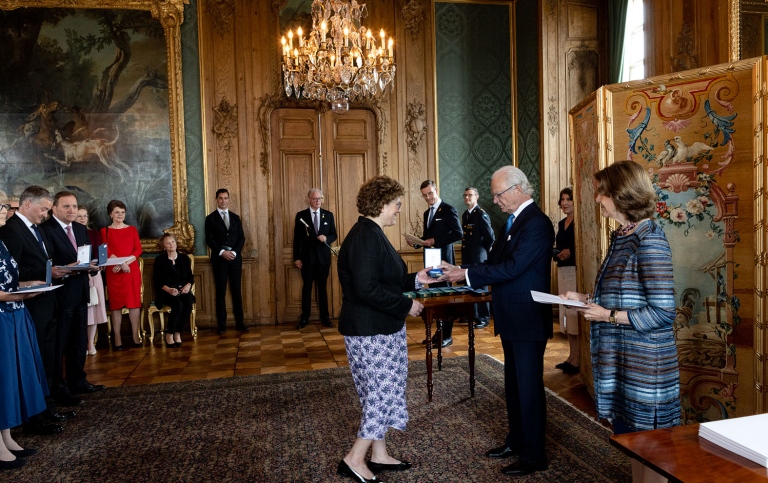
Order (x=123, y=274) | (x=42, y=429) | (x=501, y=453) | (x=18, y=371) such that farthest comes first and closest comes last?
(x=123, y=274) → (x=42, y=429) → (x=18, y=371) → (x=501, y=453)

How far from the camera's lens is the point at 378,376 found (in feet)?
9.32

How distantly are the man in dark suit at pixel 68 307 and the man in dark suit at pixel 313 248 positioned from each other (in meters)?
3.04

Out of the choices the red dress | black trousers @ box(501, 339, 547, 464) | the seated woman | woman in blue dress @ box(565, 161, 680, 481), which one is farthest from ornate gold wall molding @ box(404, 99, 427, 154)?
woman in blue dress @ box(565, 161, 680, 481)

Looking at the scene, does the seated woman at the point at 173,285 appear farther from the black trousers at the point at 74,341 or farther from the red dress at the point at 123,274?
the black trousers at the point at 74,341

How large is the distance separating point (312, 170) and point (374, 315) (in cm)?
537

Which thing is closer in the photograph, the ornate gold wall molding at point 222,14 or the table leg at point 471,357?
the table leg at point 471,357

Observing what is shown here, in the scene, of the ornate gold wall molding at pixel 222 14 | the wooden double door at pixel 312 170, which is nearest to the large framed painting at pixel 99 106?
the ornate gold wall molding at pixel 222 14

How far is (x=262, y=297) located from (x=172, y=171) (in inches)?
81.2

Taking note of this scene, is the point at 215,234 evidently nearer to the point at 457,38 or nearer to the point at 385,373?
the point at 457,38

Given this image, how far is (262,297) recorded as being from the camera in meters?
7.84

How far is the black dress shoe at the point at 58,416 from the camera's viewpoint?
4.02 m

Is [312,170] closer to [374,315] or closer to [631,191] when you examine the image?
[374,315]

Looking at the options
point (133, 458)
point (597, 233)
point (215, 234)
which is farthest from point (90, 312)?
point (597, 233)

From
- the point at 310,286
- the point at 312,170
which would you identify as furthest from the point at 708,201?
the point at 312,170
